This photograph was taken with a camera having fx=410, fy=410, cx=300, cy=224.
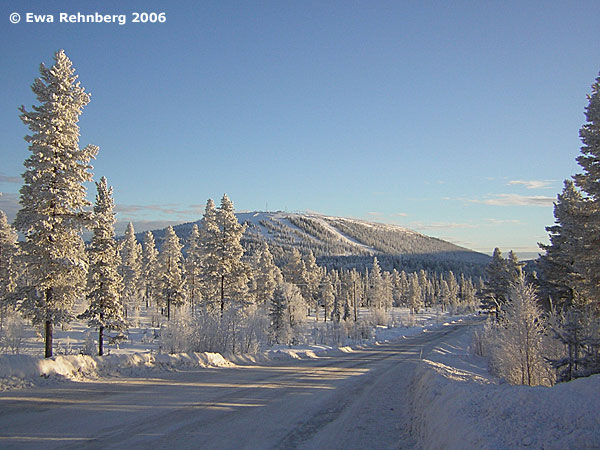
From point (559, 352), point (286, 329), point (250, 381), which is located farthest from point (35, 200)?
point (286, 329)

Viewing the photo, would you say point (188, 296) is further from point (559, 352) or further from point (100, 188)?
point (559, 352)

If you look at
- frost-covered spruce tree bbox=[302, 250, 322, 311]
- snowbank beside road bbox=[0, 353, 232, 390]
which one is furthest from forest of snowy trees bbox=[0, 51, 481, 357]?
frost-covered spruce tree bbox=[302, 250, 322, 311]

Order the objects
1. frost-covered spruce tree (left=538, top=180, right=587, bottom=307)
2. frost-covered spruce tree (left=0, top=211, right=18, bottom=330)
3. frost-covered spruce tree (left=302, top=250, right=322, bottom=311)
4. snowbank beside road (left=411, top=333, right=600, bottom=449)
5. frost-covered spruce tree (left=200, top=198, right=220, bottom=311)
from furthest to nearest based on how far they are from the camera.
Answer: frost-covered spruce tree (left=302, top=250, right=322, bottom=311)
frost-covered spruce tree (left=0, top=211, right=18, bottom=330)
frost-covered spruce tree (left=200, top=198, right=220, bottom=311)
frost-covered spruce tree (left=538, top=180, right=587, bottom=307)
snowbank beside road (left=411, top=333, right=600, bottom=449)

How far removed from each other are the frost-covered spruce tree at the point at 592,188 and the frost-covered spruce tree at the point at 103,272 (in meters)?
27.9

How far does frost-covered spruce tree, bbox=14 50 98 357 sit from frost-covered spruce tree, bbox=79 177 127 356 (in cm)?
1159

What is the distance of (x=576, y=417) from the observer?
218 inches

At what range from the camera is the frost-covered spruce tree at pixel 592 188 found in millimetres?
18047

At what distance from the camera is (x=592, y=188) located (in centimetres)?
1803

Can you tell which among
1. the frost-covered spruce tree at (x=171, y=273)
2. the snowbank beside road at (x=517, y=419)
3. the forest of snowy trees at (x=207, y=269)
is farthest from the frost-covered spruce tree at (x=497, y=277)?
the snowbank beside road at (x=517, y=419)

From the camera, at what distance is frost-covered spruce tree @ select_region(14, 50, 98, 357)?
16.6 metres

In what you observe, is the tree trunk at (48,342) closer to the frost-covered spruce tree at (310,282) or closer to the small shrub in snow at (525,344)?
the small shrub in snow at (525,344)

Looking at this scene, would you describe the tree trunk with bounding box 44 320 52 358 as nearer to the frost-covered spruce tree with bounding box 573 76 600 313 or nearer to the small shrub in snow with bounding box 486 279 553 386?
the small shrub in snow with bounding box 486 279 553 386

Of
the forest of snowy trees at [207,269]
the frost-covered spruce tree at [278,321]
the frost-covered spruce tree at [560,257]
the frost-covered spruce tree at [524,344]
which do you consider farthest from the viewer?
the frost-covered spruce tree at [278,321]

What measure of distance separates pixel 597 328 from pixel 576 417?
13.8 metres
